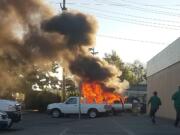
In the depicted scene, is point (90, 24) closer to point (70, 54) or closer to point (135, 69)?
point (70, 54)

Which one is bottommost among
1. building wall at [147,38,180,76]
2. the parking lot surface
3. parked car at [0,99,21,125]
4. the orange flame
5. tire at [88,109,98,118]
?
the parking lot surface

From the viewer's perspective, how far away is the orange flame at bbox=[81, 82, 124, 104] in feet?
127

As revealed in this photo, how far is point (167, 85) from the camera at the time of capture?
37.0 m

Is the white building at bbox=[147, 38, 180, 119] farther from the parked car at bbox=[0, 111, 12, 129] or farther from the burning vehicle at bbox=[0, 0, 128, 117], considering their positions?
the parked car at bbox=[0, 111, 12, 129]

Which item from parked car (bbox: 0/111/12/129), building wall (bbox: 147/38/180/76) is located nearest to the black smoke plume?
building wall (bbox: 147/38/180/76)

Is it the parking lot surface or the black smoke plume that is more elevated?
the black smoke plume

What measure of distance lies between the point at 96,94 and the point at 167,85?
227 inches

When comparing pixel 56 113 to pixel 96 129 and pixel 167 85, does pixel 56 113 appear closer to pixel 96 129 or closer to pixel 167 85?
pixel 167 85

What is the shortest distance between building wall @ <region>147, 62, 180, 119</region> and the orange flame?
3403mm

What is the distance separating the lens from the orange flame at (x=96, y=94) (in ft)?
127

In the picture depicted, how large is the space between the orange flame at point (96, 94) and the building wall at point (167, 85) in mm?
3403

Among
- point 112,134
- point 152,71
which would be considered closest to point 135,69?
point 152,71

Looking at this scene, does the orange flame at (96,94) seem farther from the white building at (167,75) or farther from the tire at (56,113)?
the white building at (167,75)

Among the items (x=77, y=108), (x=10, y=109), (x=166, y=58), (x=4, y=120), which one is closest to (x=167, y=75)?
(x=166, y=58)
